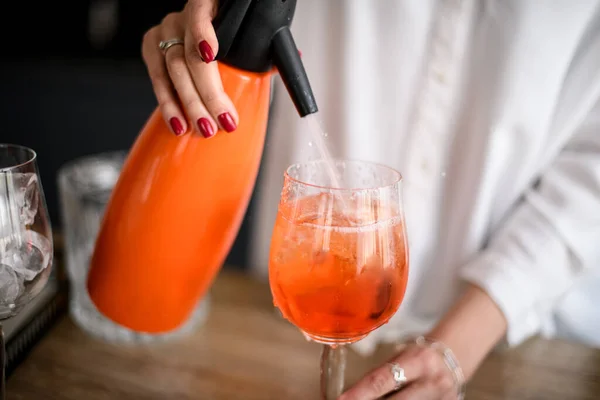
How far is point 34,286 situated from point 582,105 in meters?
0.78

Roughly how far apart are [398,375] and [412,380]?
3 centimetres

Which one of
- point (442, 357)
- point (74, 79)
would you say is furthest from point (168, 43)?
point (74, 79)

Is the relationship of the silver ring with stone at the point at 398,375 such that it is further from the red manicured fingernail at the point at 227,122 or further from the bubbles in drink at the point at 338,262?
the red manicured fingernail at the point at 227,122

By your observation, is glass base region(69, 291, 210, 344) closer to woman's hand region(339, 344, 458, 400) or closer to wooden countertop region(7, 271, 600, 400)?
wooden countertop region(7, 271, 600, 400)

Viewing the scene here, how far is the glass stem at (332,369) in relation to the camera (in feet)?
1.90

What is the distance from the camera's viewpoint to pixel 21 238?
1.69 ft

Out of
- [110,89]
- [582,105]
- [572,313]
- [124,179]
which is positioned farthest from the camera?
[110,89]

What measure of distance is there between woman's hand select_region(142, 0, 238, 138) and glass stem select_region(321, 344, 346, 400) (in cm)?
26

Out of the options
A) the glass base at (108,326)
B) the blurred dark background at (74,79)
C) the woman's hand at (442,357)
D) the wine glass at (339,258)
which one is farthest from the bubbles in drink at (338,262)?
the blurred dark background at (74,79)

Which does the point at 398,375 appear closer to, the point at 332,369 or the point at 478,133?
the point at 332,369

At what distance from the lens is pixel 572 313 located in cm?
96

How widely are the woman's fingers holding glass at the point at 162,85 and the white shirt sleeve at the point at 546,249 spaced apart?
1.59ft

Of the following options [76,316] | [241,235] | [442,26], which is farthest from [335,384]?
[241,235]

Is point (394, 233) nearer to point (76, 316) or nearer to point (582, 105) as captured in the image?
point (582, 105)
